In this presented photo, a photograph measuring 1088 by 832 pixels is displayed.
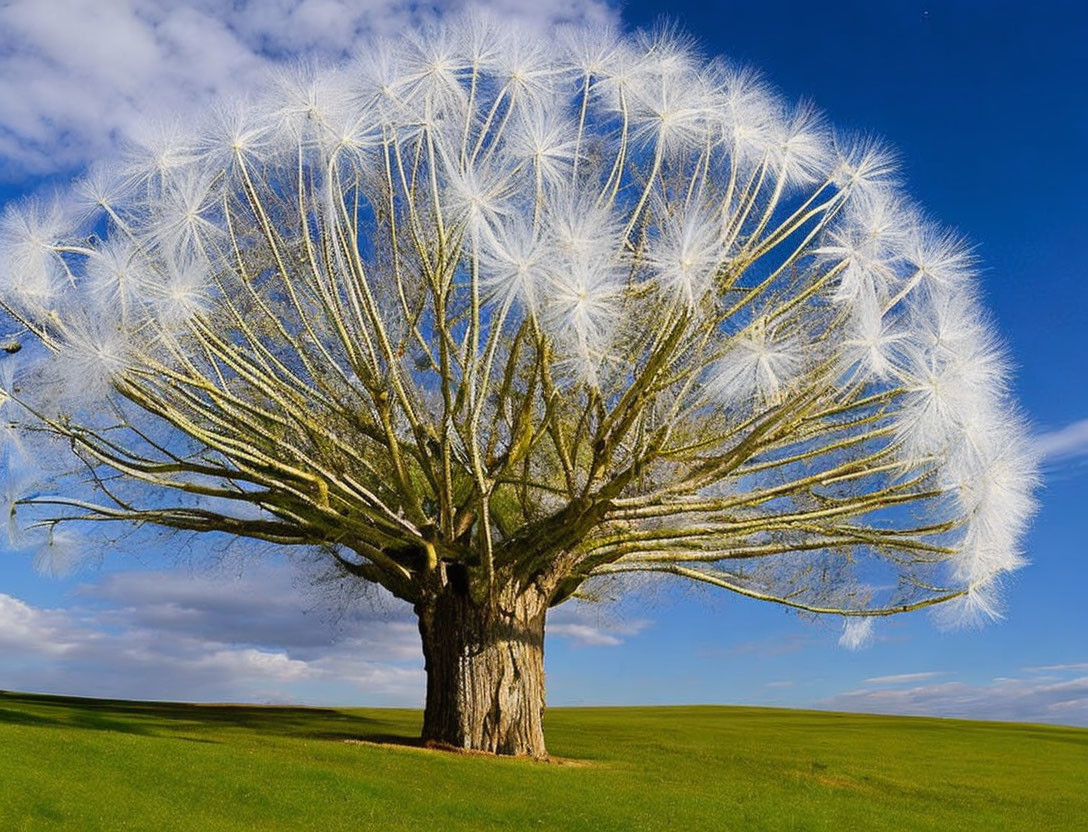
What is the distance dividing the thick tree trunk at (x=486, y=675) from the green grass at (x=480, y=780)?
0.98m

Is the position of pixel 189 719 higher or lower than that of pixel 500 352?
lower

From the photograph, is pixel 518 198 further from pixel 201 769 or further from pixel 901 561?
pixel 901 561

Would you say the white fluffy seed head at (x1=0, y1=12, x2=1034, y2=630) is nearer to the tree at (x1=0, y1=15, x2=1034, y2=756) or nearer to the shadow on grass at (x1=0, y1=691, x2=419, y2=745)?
the tree at (x1=0, y1=15, x2=1034, y2=756)

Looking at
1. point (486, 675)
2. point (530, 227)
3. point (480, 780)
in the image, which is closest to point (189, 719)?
point (486, 675)

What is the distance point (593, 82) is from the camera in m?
16.7

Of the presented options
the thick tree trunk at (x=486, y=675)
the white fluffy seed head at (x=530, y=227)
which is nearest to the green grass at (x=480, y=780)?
the thick tree trunk at (x=486, y=675)

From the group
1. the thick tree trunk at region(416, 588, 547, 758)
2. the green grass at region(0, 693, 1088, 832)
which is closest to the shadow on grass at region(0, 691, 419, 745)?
the green grass at region(0, 693, 1088, 832)

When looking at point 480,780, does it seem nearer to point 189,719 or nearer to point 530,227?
point 530,227

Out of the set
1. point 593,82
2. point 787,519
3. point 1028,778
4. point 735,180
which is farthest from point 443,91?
point 1028,778

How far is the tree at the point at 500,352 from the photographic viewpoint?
15.0m

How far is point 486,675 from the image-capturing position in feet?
57.9

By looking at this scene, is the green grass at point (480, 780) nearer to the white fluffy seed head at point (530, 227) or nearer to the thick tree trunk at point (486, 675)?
the thick tree trunk at point (486, 675)

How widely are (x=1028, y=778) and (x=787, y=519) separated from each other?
788cm

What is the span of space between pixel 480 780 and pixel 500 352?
6267mm
